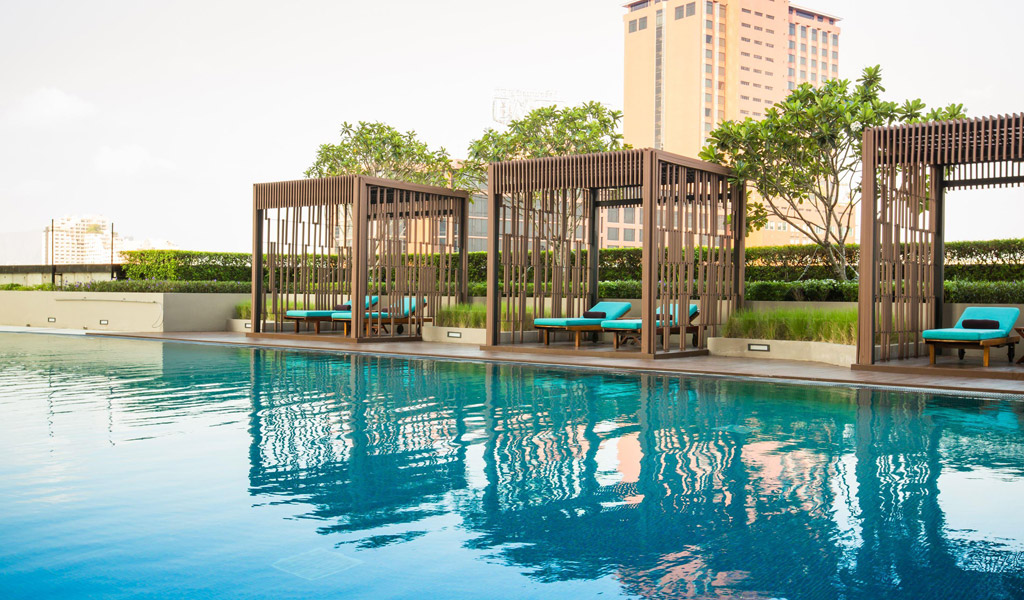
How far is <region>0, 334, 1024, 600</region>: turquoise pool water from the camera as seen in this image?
3.21 metres

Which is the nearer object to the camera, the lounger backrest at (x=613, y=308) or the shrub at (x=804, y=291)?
the shrub at (x=804, y=291)

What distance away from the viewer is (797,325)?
12.6 meters

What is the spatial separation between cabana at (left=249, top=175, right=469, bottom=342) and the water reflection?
7.56 meters

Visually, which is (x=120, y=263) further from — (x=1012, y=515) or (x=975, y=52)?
(x=975, y=52)

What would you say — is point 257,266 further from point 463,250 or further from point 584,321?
point 584,321

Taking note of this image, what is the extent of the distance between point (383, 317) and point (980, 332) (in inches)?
409

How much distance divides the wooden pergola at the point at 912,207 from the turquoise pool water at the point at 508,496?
2.92 meters

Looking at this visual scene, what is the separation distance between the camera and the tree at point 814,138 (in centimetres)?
1318

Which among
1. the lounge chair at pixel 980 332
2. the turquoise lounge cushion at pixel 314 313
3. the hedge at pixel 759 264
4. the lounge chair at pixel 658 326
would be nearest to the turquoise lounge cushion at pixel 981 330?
the lounge chair at pixel 980 332

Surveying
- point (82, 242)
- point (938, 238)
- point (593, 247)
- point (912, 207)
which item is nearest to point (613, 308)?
point (593, 247)

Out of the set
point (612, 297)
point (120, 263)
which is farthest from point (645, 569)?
point (120, 263)

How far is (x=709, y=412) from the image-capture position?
24.7 ft

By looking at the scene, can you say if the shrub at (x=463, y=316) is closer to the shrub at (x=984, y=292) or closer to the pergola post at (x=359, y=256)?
the pergola post at (x=359, y=256)

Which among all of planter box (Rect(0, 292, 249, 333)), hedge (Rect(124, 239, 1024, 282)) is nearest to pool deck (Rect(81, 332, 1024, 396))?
hedge (Rect(124, 239, 1024, 282))
